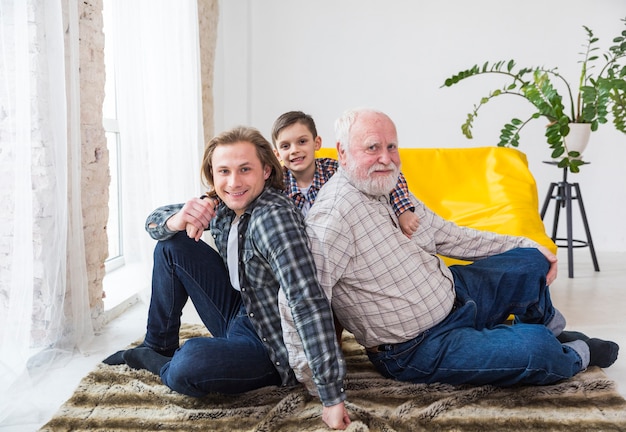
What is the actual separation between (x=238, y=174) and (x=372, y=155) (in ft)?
1.30

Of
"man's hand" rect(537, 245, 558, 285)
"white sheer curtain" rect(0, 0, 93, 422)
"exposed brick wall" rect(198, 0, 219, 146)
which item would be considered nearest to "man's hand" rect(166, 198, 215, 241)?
"white sheer curtain" rect(0, 0, 93, 422)

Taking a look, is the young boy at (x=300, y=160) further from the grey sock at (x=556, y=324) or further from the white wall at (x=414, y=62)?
the white wall at (x=414, y=62)

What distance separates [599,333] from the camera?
260cm

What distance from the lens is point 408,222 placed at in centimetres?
193

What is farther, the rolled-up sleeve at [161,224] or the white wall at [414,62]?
the white wall at [414,62]

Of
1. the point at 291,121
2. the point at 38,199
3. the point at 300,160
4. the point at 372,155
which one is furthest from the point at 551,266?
the point at 38,199

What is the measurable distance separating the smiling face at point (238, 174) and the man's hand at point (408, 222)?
49 cm

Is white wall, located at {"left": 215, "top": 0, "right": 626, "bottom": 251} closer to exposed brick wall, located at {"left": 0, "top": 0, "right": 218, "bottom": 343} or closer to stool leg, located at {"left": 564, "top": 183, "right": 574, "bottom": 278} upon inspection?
stool leg, located at {"left": 564, "top": 183, "right": 574, "bottom": 278}

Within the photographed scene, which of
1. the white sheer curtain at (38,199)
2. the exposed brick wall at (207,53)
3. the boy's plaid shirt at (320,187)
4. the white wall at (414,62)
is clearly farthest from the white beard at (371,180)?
the white wall at (414,62)

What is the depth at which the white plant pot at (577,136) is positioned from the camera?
12.2 feet

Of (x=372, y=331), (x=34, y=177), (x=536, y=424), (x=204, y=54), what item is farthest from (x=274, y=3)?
(x=536, y=424)

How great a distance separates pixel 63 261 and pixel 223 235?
0.72m

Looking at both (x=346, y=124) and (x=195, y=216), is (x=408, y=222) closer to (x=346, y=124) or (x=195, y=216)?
(x=346, y=124)

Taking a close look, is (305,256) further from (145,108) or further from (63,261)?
(145,108)
